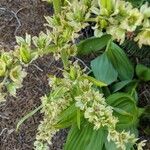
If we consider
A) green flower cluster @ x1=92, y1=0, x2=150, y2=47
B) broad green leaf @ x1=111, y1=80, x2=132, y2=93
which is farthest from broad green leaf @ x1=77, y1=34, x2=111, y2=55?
green flower cluster @ x1=92, y1=0, x2=150, y2=47

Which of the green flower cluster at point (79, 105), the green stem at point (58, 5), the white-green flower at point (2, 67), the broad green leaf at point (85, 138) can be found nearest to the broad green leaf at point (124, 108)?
the broad green leaf at point (85, 138)

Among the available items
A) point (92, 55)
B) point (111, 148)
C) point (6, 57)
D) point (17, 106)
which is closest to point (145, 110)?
point (111, 148)

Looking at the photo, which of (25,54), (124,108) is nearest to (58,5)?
(25,54)

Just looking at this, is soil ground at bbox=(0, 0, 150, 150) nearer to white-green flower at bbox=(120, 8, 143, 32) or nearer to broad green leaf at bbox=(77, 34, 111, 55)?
broad green leaf at bbox=(77, 34, 111, 55)

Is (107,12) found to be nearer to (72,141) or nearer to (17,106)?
(72,141)

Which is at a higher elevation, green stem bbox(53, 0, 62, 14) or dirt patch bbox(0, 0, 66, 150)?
green stem bbox(53, 0, 62, 14)

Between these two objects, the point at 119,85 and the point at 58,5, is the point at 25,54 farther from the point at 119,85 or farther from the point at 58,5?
the point at 119,85
